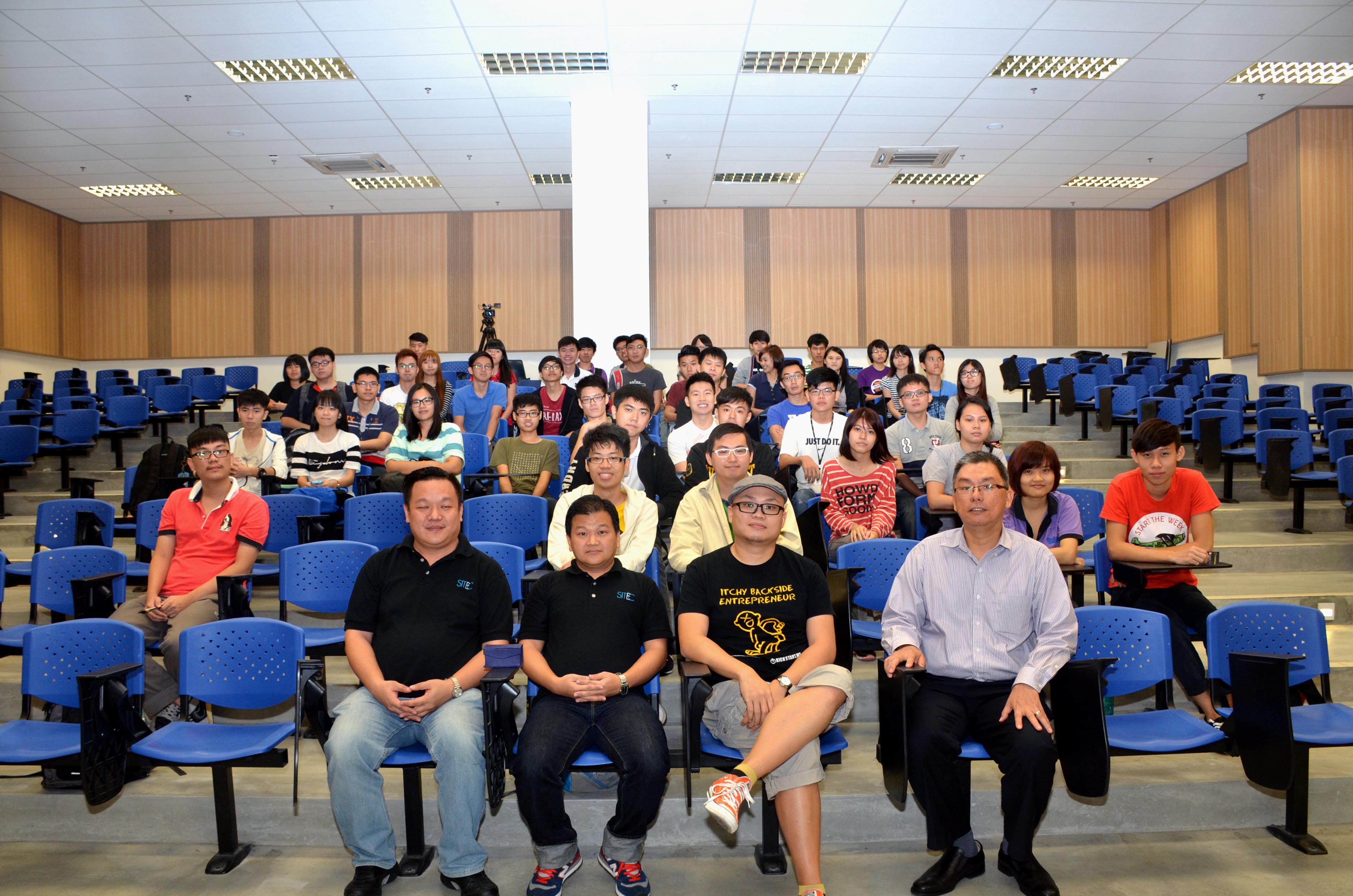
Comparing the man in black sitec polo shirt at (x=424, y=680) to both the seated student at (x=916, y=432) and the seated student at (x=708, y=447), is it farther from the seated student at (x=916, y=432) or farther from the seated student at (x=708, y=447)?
the seated student at (x=916, y=432)

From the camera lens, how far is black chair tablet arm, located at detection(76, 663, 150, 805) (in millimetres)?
2660

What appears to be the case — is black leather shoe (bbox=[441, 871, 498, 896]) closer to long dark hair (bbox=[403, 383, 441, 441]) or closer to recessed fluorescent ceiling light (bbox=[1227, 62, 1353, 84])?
long dark hair (bbox=[403, 383, 441, 441])

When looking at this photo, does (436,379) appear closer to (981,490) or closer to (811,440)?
(811,440)

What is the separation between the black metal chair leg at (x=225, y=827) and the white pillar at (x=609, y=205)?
20.3 ft

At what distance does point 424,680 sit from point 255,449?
3060 mm

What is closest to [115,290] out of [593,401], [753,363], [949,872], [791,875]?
[753,363]

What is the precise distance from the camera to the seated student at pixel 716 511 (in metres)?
3.38

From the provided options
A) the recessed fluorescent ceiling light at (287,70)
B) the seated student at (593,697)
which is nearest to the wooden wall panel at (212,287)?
the recessed fluorescent ceiling light at (287,70)

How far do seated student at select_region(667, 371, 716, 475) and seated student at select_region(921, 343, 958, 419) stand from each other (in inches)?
74.1

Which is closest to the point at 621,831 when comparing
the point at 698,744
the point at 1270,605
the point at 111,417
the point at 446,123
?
the point at 698,744

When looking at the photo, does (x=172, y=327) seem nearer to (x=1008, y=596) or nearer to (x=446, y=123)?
(x=446, y=123)

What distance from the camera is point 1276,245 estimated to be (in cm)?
963

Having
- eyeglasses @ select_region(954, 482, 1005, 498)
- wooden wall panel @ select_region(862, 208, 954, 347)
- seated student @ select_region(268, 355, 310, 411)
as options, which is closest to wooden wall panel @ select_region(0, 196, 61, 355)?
seated student @ select_region(268, 355, 310, 411)

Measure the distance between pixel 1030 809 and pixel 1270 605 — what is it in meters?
1.22
